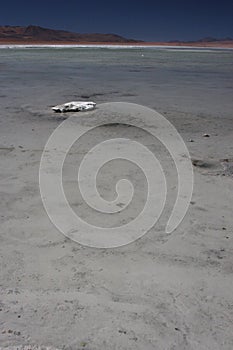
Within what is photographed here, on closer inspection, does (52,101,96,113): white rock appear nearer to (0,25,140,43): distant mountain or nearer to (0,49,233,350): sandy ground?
(0,49,233,350): sandy ground

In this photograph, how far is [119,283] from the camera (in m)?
2.16

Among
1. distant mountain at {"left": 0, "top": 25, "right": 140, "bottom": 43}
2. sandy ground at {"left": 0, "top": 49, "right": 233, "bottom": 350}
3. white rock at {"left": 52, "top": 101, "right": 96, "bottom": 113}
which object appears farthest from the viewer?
distant mountain at {"left": 0, "top": 25, "right": 140, "bottom": 43}

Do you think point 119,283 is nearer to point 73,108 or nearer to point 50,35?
point 73,108

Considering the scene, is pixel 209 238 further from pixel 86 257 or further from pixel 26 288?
pixel 26 288

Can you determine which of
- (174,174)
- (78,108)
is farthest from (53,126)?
(174,174)

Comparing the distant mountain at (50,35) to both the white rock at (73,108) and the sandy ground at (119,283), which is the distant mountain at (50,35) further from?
the sandy ground at (119,283)

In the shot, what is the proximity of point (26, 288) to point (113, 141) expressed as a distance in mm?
2942

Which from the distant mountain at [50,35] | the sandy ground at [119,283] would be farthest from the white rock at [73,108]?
the distant mountain at [50,35]

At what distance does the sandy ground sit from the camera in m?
1.80

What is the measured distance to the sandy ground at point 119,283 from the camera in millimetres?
1801

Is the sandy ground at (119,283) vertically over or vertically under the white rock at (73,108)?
under

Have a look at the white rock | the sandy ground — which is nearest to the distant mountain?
the white rock

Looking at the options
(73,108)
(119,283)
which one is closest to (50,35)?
(73,108)

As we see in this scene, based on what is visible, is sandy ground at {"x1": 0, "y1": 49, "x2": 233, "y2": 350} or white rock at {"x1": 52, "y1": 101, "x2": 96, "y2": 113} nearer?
sandy ground at {"x1": 0, "y1": 49, "x2": 233, "y2": 350}
